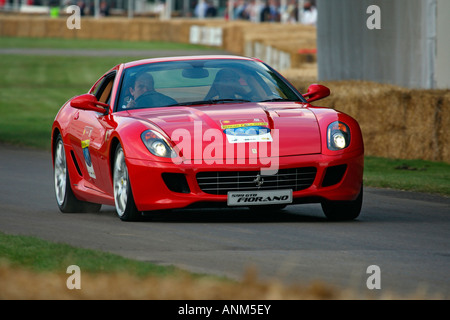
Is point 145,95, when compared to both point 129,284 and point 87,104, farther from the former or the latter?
point 129,284

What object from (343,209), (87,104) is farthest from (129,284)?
(87,104)

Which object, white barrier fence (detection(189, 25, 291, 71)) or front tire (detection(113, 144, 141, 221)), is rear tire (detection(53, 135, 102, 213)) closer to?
front tire (detection(113, 144, 141, 221))

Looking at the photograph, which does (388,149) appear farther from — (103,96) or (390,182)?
(103,96)

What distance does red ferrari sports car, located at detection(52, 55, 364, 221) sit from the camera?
881 cm

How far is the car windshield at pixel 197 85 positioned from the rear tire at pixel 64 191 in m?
1.22

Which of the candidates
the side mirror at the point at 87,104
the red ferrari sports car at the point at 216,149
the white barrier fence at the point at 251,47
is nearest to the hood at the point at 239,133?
the red ferrari sports car at the point at 216,149

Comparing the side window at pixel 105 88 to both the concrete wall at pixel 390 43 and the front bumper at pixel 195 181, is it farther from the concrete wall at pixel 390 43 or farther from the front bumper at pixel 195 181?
the concrete wall at pixel 390 43

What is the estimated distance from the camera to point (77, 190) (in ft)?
34.6

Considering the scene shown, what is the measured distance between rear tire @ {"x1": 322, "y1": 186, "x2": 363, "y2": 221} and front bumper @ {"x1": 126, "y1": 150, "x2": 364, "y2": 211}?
0.20m

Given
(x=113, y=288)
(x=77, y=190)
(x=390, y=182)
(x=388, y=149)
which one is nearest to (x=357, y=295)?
(x=113, y=288)

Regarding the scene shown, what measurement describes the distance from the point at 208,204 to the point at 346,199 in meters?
1.10

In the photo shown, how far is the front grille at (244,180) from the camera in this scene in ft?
28.9

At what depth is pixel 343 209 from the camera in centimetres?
937

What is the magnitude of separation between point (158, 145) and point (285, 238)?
132cm
